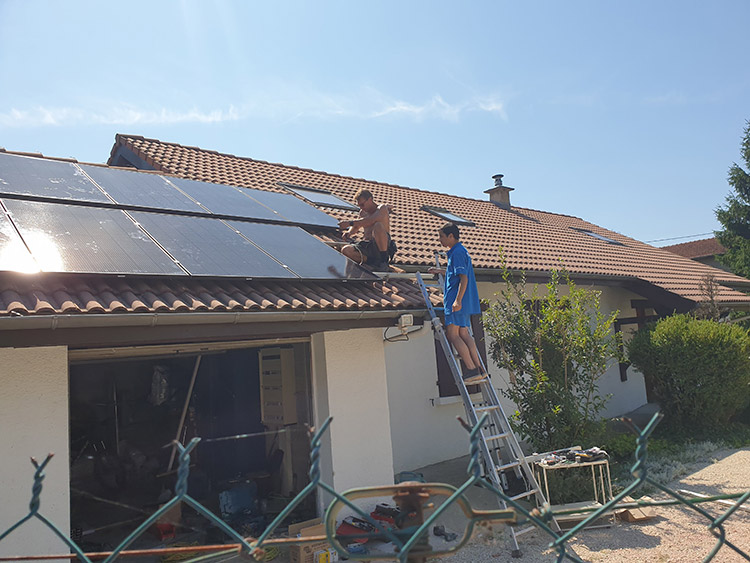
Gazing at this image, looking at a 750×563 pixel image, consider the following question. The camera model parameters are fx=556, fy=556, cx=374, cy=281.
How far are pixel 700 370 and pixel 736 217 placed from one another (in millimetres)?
19097

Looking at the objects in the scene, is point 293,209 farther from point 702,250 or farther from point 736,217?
point 702,250

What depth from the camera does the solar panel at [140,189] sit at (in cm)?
657

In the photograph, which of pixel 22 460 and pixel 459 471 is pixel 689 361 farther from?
pixel 22 460

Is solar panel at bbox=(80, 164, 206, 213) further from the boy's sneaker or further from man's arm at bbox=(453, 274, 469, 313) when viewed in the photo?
the boy's sneaker

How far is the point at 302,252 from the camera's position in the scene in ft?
21.7

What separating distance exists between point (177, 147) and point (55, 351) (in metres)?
8.49

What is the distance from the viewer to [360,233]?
8.29m

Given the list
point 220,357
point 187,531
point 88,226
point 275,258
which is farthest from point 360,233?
point 187,531

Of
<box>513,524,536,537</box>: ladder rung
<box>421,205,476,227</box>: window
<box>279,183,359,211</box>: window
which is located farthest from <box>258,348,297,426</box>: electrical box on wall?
<box>421,205,476,227</box>: window

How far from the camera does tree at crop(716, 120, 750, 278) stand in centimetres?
2494

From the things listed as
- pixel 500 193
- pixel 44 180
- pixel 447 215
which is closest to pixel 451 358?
pixel 44 180

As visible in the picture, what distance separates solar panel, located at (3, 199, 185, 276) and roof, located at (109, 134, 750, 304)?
4008 mm

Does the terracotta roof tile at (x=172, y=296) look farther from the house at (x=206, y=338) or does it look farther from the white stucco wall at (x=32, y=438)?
the white stucco wall at (x=32, y=438)

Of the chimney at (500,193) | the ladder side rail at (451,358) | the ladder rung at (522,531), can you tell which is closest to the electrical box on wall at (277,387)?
the ladder side rail at (451,358)
